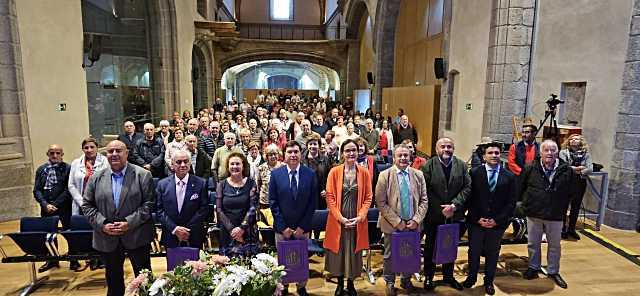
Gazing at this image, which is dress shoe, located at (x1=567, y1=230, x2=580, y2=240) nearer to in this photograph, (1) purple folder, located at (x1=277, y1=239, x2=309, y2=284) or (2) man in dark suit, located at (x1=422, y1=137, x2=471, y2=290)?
(2) man in dark suit, located at (x1=422, y1=137, x2=471, y2=290)

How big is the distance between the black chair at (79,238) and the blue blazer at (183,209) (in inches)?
35.2

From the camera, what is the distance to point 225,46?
1753cm

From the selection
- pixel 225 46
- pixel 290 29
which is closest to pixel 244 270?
pixel 225 46

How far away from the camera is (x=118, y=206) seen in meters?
2.86

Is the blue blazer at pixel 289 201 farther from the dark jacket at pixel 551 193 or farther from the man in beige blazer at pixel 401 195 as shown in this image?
the dark jacket at pixel 551 193

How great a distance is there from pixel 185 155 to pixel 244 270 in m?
1.64

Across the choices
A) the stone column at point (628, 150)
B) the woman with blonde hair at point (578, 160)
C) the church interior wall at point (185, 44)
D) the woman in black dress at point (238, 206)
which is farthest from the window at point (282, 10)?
the woman in black dress at point (238, 206)

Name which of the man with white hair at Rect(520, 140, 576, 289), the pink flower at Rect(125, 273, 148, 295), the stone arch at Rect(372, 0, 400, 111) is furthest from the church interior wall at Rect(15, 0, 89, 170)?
the stone arch at Rect(372, 0, 400, 111)

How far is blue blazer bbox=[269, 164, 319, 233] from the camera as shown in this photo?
3.26m

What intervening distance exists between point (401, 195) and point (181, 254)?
1.84 m

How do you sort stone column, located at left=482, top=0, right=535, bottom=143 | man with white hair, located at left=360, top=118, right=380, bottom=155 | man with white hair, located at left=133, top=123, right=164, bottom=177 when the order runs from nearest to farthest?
man with white hair, located at left=133, top=123, right=164, bottom=177 < stone column, located at left=482, top=0, right=535, bottom=143 < man with white hair, located at left=360, top=118, right=380, bottom=155

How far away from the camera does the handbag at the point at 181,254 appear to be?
2.99m

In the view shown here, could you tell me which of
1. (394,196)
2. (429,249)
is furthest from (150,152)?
(429,249)

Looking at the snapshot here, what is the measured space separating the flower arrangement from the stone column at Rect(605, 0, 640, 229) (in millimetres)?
5261
